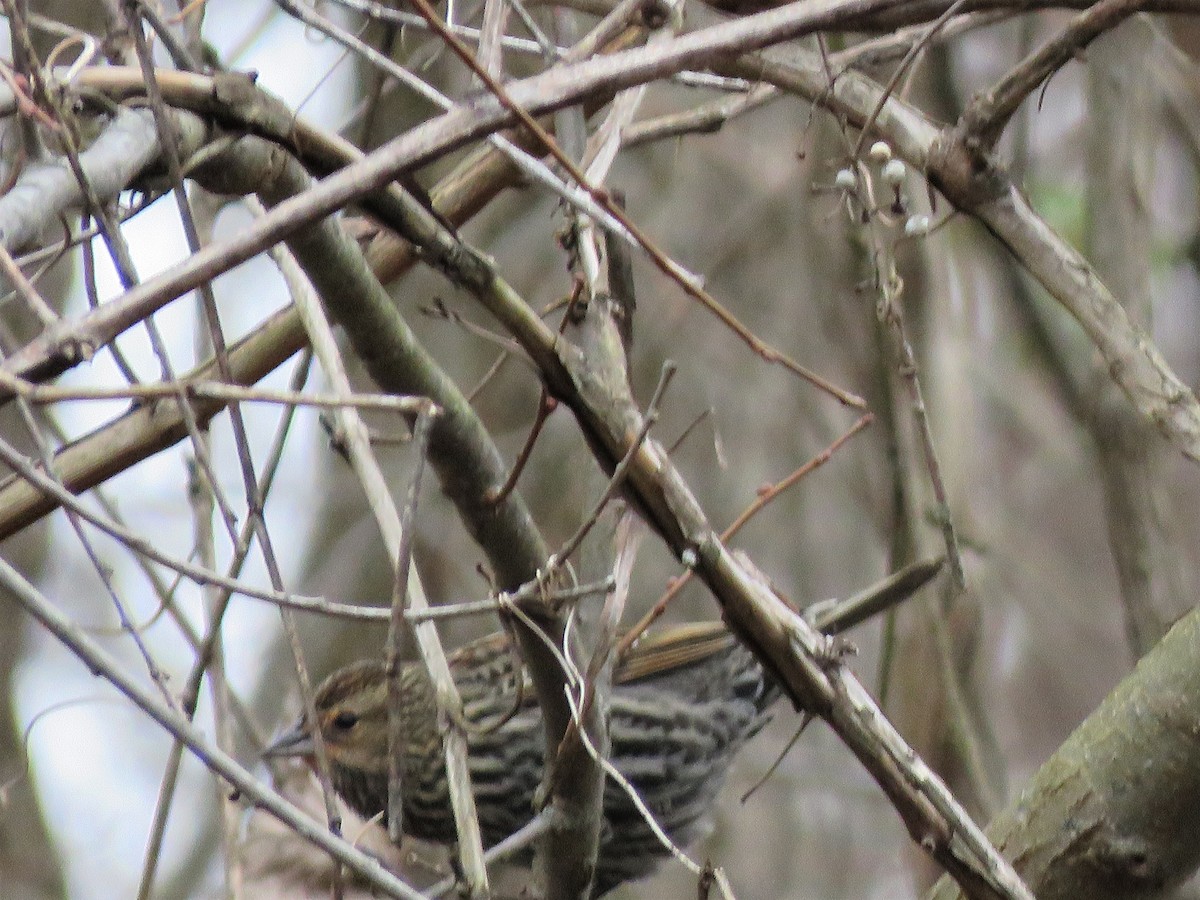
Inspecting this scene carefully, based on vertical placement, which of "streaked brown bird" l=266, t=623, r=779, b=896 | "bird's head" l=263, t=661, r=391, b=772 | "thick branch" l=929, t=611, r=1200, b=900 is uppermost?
"bird's head" l=263, t=661, r=391, b=772

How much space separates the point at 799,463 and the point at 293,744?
→ 100 inches

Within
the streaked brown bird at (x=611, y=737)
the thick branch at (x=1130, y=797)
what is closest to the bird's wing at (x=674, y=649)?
the streaked brown bird at (x=611, y=737)

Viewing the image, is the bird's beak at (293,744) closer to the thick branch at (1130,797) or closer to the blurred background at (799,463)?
the blurred background at (799,463)

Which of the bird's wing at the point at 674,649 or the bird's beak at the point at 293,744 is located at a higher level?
the bird's beak at the point at 293,744

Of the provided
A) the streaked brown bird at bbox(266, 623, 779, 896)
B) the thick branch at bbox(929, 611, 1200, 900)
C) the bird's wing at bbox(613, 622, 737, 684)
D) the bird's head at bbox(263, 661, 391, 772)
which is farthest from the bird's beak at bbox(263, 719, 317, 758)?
the thick branch at bbox(929, 611, 1200, 900)

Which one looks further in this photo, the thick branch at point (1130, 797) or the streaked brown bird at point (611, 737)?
the streaked brown bird at point (611, 737)

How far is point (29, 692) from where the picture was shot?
5.33 m

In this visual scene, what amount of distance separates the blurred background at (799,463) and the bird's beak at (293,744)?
1.85ft

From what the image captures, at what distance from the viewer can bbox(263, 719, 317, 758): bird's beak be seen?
3.46 metres

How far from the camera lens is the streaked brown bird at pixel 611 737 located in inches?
137

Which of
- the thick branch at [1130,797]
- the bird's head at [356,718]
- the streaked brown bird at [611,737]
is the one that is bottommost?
the thick branch at [1130,797]

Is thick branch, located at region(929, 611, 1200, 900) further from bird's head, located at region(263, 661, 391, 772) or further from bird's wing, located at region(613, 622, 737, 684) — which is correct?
bird's head, located at region(263, 661, 391, 772)

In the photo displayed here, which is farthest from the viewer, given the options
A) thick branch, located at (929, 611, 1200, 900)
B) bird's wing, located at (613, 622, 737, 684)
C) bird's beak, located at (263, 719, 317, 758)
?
bird's wing, located at (613, 622, 737, 684)

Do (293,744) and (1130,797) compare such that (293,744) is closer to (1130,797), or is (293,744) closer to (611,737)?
(611,737)
